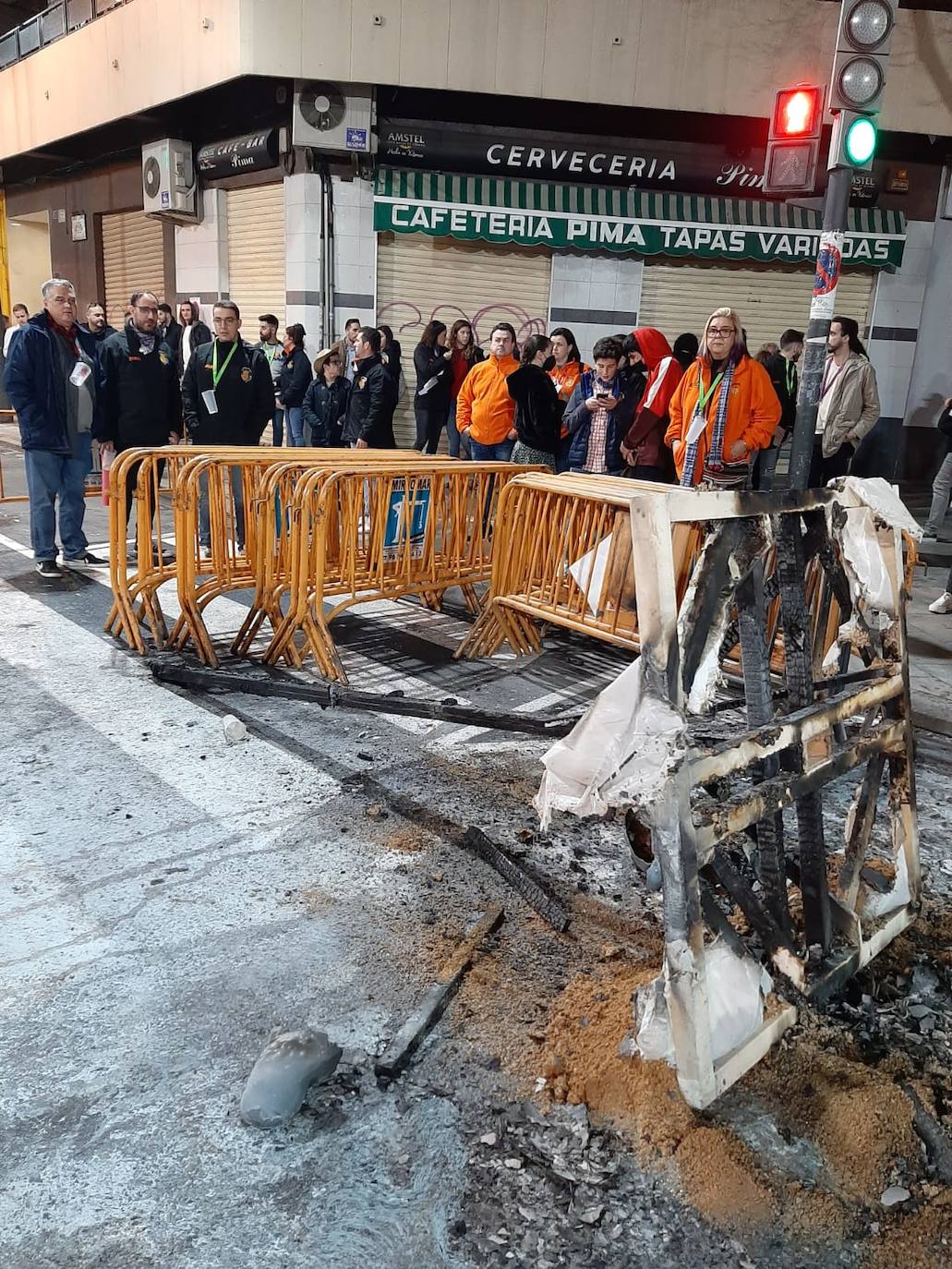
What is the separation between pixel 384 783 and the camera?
4473 millimetres

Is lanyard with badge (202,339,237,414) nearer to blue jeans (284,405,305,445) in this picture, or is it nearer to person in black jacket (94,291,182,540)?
person in black jacket (94,291,182,540)

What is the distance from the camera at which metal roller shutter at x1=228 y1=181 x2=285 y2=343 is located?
1498 cm

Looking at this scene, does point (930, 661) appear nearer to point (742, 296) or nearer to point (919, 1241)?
point (919, 1241)

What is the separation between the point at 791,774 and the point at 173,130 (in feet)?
57.4

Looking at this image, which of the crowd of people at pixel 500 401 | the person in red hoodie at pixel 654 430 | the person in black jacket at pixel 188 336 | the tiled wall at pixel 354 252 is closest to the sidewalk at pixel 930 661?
the crowd of people at pixel 500 401

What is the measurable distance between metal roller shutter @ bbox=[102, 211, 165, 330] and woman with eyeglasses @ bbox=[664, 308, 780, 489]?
13.7 meters

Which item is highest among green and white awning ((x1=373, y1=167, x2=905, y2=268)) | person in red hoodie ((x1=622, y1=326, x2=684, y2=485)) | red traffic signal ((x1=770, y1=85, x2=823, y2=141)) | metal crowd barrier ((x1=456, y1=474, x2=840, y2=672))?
green and white awning ((x1=373, y1=167, x2=905, y2=268))

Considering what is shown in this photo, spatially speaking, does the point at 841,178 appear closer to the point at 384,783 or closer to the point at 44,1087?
the point at 384,783

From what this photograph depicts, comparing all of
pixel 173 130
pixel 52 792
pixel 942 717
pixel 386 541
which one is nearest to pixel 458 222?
pixel 173 130

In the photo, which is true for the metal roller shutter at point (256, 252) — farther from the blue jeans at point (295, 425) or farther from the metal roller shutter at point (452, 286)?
the blue jeans at point (295, 425)

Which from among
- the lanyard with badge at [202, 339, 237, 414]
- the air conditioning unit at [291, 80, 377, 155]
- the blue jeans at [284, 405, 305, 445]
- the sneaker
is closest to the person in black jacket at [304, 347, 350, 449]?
the blue jeans at [284, 405, 305, 445]

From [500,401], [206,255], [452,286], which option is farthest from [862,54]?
[206,255]

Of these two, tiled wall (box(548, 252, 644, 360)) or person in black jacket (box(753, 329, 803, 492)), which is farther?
tiled wall (box(548, 252, 644, 360))

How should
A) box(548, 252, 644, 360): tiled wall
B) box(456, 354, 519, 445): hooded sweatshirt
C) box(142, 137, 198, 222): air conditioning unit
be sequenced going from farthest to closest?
box(142, 137, 198, 222): air conditioning unit, box(548, 252, 644, 360): tiled wall, box(456, 354, 519, 445): hooded sweatshirt
